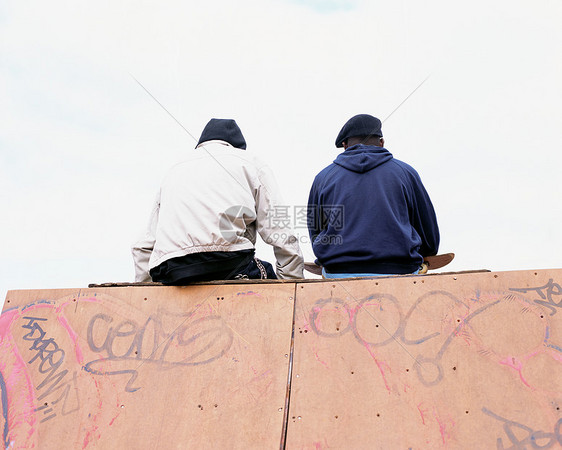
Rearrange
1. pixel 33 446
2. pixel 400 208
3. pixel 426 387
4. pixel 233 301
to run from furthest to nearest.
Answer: pixel 400 208
pixel 233 301
pixel 33 446
pixel 426 387

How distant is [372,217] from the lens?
11.0 feet

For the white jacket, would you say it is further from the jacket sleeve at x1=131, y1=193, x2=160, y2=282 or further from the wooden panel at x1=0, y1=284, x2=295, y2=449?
the wooden panel at x1=0, y1=284, x2=295, y2=449

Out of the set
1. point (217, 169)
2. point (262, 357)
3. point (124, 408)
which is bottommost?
point (124, 408)

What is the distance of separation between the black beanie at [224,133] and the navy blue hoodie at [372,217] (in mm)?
709

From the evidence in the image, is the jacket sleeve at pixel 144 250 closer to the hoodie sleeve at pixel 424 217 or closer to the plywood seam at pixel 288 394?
the plywood seam at pixel 288 394

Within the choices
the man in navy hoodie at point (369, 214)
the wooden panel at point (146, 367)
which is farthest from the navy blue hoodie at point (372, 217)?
the wooden panel at point (146, 367)

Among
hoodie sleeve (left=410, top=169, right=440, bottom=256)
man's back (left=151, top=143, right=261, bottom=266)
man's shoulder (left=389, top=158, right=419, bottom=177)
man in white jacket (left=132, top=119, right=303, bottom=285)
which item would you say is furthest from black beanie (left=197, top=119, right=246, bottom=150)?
hoodie sleeve (left=410, top=169, right=440, bottom=256)

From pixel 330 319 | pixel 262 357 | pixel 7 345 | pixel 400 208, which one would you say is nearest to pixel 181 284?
pixel 262 357

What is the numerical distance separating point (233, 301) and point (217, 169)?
0.92m

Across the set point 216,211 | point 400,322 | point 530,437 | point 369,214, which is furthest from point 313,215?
point 530,437

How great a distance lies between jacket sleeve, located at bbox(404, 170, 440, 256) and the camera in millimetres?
3561

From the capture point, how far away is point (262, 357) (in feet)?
9.77

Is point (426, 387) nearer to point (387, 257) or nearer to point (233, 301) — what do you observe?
point (387, 257)

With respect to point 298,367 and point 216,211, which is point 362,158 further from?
point 298,367
